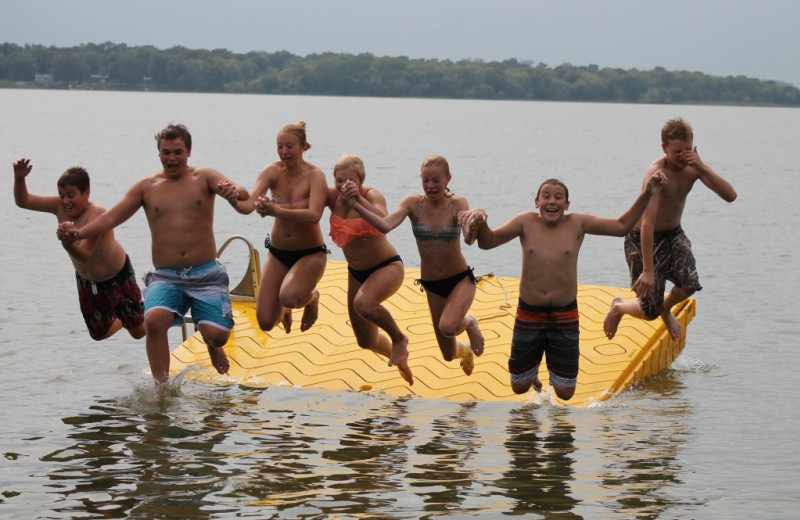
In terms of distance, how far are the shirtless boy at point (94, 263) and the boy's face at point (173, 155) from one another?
830 millimetres

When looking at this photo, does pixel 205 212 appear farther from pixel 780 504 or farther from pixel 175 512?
pixel 780 504

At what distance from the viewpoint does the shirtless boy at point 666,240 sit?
11.0 meters

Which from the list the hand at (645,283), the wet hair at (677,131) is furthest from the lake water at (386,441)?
the wet hair at (677,131)

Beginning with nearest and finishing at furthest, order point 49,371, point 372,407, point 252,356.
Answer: point 372,407 < point 252,356 < point 49,371

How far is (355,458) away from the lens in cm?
1045

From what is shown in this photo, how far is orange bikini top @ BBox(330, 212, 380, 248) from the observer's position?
11078mm

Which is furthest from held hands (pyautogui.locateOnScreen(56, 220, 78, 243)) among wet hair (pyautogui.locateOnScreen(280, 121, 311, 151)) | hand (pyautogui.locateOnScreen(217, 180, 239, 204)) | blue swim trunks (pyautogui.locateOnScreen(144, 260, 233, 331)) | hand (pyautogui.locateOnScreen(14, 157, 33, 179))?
wet hair (pyautogui.locateOnScreen(280, 121, 311, 151))

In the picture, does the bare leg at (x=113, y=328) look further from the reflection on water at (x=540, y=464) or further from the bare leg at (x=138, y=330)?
the reflection on water at (x=540, y=464)

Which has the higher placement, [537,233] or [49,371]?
[537,233]

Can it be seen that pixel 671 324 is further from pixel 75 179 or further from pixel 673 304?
pixel 75 179

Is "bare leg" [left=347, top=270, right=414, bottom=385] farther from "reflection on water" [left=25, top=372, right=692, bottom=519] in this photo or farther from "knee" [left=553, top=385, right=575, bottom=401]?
"knee" [left=553, top=385, right=575, bottom=401]

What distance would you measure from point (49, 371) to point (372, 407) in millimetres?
4710

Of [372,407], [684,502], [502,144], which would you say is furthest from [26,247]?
[502,144]

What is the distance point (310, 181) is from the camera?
11.1m
